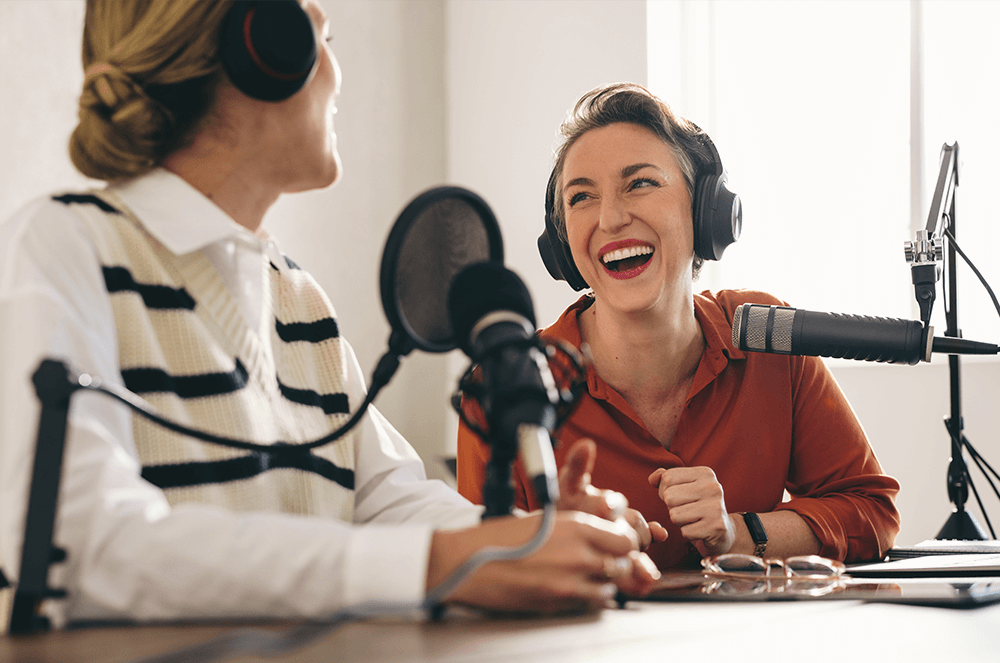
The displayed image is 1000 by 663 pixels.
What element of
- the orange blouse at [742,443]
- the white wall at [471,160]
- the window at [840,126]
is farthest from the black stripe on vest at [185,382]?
the window at [840,126]

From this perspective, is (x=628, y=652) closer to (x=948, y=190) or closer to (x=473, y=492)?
(x=473, y=492)

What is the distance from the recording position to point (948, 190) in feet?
5.32

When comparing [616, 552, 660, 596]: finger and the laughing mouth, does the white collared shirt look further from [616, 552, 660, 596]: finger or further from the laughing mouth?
the laughing mouth

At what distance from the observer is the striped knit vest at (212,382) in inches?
30.5

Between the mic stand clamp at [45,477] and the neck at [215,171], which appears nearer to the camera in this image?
the mic stand clamp at [45,477]

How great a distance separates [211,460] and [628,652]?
457mm

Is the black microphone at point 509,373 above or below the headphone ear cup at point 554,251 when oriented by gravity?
below

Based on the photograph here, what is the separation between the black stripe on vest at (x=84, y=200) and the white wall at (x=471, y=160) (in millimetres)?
2396

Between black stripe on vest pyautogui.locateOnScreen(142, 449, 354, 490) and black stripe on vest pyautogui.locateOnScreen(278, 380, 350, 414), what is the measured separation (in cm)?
6

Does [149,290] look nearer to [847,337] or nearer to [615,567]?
[615,567]

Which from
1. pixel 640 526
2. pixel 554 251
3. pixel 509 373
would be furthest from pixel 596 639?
pixel 554 251

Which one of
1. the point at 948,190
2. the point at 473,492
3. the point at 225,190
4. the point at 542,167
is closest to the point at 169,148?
the point at 225,190

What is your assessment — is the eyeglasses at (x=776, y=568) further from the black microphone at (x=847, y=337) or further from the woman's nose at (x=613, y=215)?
the woman's nose at (x=613, y=215)

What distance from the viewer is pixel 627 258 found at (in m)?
1.55
